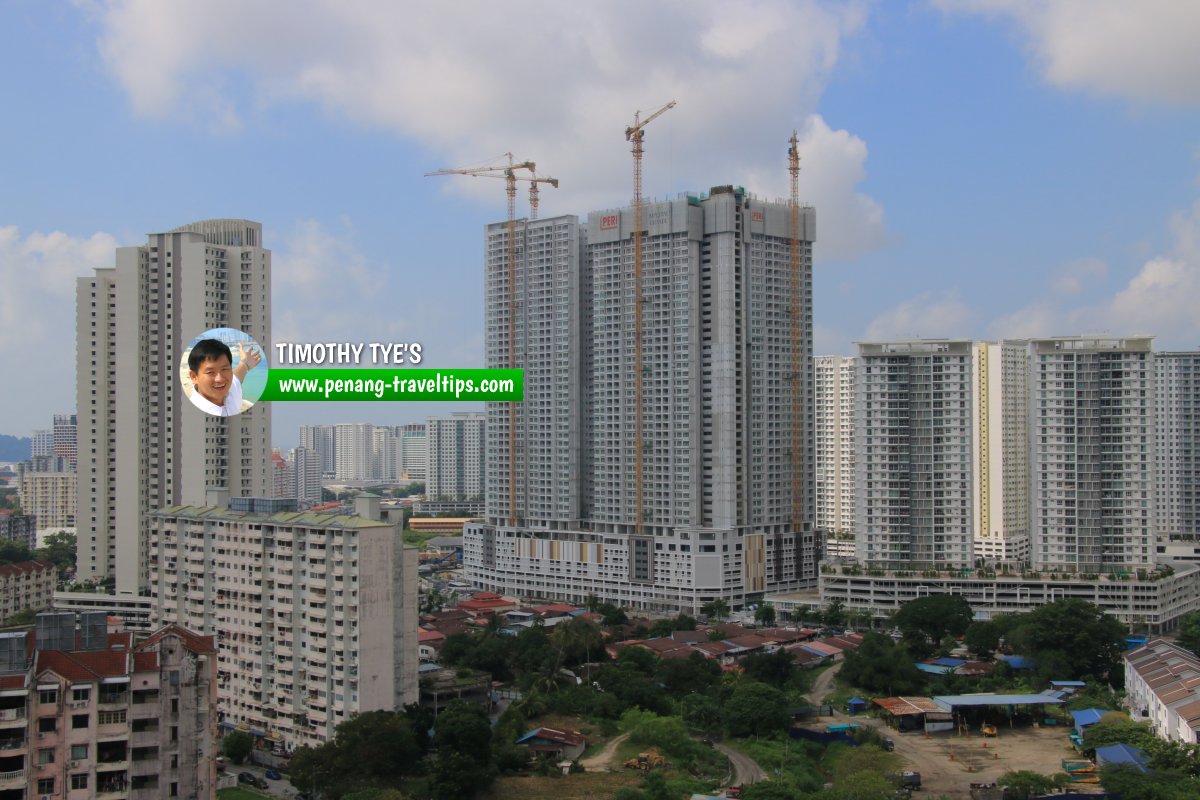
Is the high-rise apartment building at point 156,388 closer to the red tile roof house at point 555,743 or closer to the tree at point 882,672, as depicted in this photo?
the red tile roof house at point 555,743

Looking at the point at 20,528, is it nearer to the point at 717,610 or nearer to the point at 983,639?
the point at 717,610

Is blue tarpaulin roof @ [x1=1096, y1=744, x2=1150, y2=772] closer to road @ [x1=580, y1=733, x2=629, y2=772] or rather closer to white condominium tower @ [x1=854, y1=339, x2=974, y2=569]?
road @ [x1=580, y1=733, x2=629, y2=772]

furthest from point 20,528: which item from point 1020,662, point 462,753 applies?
point 1020,662

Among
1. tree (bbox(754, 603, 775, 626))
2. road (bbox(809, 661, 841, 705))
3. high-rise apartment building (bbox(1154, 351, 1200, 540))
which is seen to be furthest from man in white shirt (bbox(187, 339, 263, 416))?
high-rise apartment building (bbox(1154, 351, 1200, 540))

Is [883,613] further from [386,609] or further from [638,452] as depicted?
[386,609]

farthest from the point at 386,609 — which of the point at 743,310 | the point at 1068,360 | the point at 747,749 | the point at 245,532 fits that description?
the point at 1068,360

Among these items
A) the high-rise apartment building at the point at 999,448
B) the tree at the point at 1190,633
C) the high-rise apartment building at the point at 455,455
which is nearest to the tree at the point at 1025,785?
the tree at the point at 1190,633
